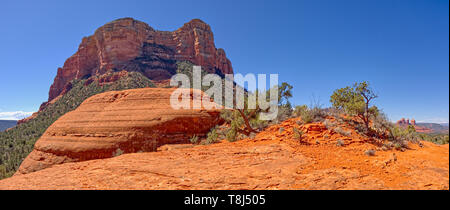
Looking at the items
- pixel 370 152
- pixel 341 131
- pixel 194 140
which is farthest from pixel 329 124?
pixel 194 140

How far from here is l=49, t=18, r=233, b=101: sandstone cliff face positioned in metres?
55.0

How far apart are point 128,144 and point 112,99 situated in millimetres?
7252

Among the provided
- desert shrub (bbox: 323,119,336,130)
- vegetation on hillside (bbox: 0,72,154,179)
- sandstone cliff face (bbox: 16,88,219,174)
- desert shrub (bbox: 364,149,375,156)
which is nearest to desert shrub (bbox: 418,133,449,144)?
desert shrub (bbox: 323,119,336,130)

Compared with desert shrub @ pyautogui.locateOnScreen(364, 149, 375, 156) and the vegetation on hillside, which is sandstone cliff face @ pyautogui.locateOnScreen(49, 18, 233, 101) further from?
desert shrub @ pyautogui.locateOnScreen(364, 149, 375, 156)

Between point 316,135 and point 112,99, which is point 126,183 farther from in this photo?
point 112,99

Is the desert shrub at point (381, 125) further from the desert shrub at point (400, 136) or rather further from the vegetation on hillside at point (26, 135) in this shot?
the vegetation on hillside at point (26, 135)

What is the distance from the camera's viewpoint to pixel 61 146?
1265cm

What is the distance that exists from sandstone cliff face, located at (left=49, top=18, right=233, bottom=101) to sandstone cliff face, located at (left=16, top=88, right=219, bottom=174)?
4225 cm

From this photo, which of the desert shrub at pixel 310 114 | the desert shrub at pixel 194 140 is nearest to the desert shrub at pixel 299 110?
the desert shrub at pixel 310 114

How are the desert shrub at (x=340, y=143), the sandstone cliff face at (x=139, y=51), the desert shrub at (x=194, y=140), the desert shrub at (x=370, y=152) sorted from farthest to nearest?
the sandstone cliff face at (x=139, y=51) < the desert shrub at (x=194, y=140) < the desert shrub at (x=340, y=143) < the desert shrub at (x=370, y=152)

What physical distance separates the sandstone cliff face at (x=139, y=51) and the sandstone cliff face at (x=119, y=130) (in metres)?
42.2

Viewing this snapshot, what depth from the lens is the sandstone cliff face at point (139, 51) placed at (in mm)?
55000

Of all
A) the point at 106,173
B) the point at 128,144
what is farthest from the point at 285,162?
the point at 128,144
